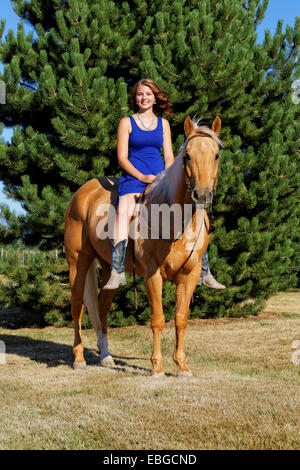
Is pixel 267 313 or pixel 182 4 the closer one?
pixel 182 4

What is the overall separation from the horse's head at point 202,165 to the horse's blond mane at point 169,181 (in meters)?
0.08

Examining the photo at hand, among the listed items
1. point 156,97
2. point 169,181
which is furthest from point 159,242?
point 156,97

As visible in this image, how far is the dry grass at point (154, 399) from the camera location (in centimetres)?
292

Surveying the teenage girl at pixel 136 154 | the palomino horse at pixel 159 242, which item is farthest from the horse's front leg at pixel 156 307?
the teenage girl at pixel 136 154

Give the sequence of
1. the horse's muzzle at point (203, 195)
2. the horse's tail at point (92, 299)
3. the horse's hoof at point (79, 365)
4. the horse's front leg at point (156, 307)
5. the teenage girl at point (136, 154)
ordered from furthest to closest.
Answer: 1. the horse's tail at point (92, 299)
2. the horse's hoof at point (79, 365)
3. the teenage girl at point (136, 154)
4. the horse's front leg at point (156, 307)
5. the horse's muzzle at point (203, 195)

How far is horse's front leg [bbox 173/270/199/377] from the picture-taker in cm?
452

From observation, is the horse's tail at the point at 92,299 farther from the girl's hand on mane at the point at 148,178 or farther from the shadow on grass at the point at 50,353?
the girl's hand on mane at the point at 148,178

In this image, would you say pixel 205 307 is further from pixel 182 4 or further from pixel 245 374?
pixel 182 4

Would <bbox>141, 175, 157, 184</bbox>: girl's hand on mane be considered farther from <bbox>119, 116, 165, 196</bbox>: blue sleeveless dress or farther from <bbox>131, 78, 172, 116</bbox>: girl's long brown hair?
<bbox>131, 78, 172, 116</bbox>: girl's long brown hair

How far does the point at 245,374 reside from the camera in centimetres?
480

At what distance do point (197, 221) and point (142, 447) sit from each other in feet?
6.84

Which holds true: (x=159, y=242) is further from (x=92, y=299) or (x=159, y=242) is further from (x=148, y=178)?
(x=92, y=299)

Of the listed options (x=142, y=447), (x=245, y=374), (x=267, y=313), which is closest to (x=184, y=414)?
(x=142, y=447)

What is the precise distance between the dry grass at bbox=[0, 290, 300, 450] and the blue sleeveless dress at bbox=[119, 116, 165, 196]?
182 cm
